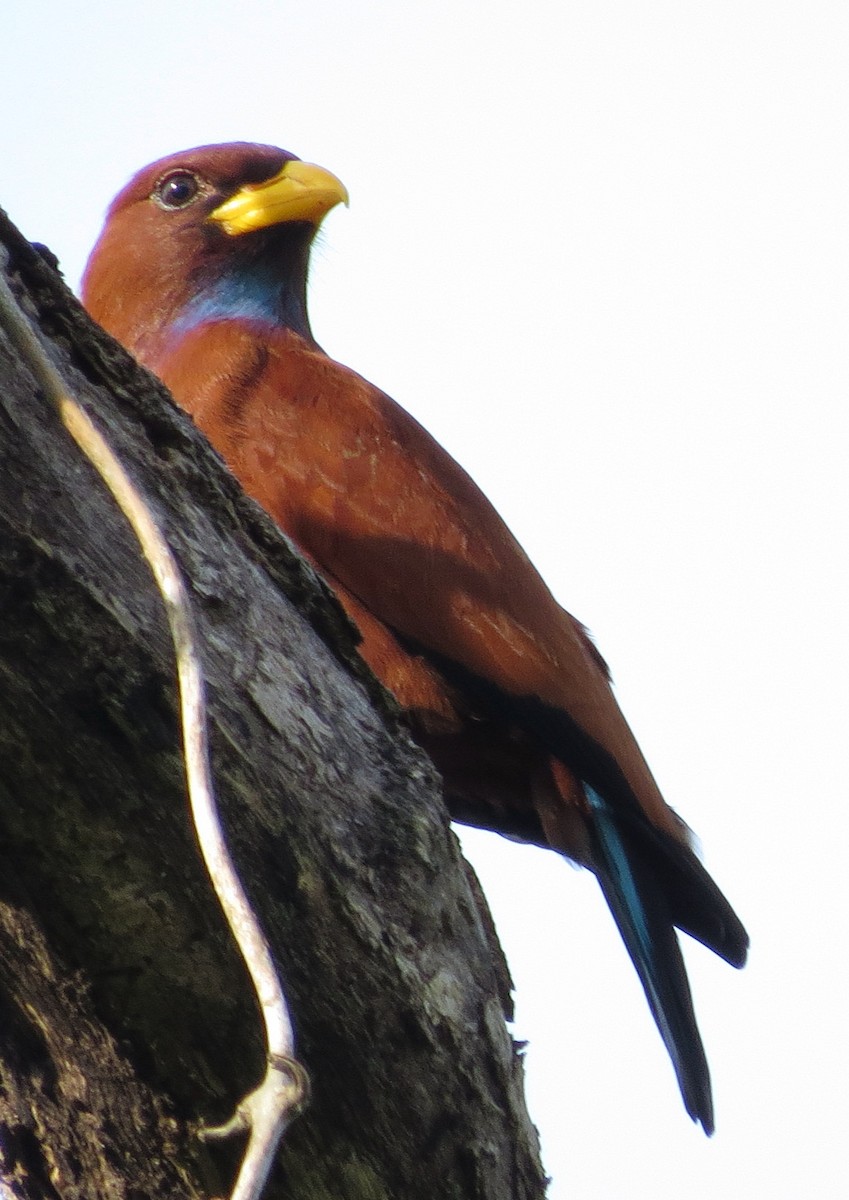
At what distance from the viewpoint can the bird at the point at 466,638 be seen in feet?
13.6

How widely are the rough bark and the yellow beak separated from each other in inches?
117

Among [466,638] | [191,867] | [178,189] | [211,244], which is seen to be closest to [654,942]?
[466,638]

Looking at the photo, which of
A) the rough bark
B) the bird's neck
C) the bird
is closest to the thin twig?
the rough bark

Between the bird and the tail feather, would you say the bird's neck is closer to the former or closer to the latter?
the bird

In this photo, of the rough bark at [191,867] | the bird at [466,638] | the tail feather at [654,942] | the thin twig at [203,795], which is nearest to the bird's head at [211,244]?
the bird at [466,638]

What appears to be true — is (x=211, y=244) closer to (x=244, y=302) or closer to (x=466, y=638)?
(x=244, y=302)

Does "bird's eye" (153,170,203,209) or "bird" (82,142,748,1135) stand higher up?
"bird's eye" (153,170,203,209)

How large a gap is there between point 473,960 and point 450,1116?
250mm

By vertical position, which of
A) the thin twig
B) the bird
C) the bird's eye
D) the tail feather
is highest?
the bird's eye

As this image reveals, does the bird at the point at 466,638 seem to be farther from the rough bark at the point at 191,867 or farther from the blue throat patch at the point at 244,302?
the rough bark at the point at 191,867

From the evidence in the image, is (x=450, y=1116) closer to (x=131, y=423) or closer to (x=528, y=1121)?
(x=528, y=1121)

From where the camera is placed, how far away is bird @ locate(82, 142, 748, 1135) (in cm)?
415

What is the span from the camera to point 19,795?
84.7 inches

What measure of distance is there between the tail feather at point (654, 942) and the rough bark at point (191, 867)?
1.51 metres
